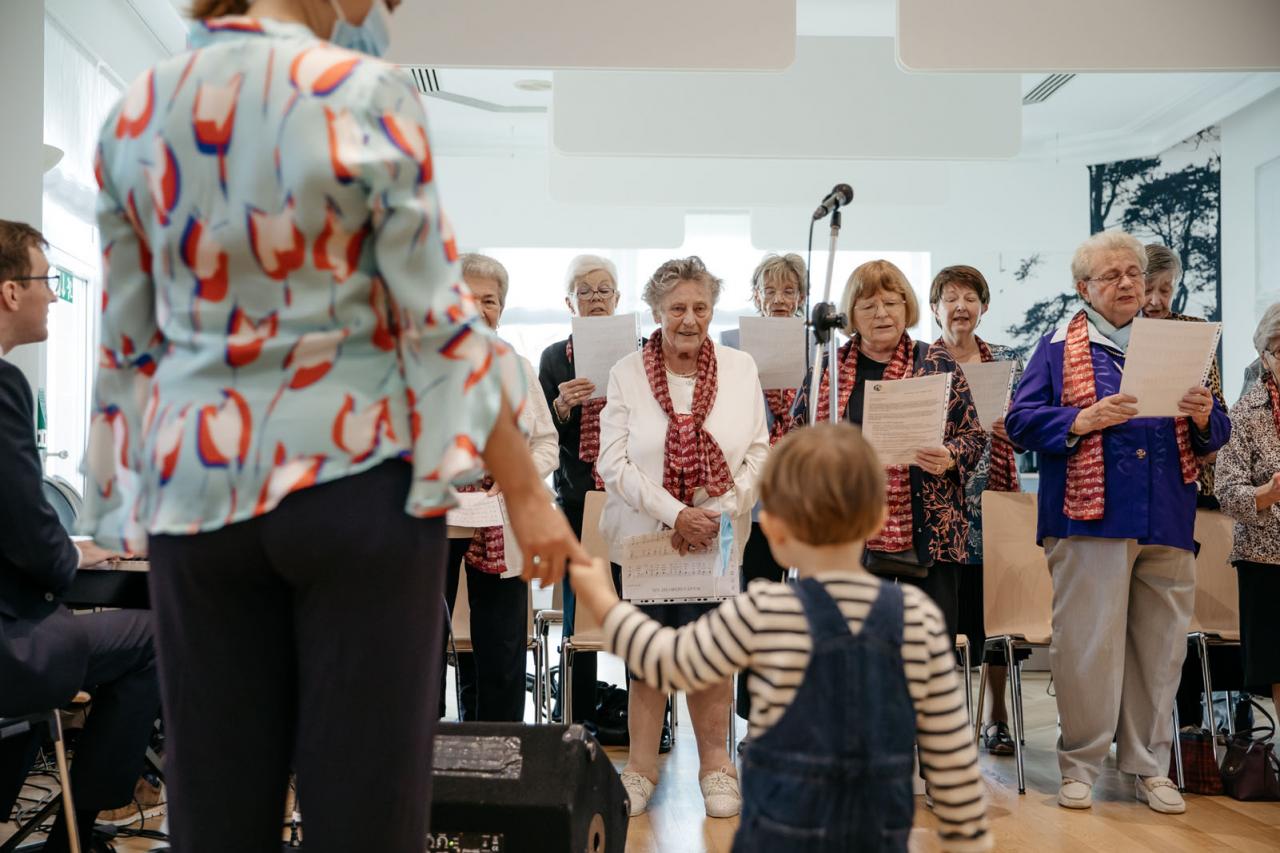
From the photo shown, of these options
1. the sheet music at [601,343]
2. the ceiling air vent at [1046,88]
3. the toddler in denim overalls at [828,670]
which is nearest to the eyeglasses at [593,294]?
the sheet music at [601,343]

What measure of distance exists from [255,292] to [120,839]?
2.76 metres

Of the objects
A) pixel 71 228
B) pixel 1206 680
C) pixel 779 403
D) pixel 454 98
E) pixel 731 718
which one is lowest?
pixel 731 718

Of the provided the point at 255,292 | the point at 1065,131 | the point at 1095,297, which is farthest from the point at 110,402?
the point at 1065,131

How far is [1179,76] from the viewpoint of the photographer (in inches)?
319

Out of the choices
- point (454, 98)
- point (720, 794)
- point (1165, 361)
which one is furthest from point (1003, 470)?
point (454, 98)

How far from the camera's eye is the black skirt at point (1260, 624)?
3.96 metres

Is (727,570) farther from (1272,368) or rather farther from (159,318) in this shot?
(159,318)

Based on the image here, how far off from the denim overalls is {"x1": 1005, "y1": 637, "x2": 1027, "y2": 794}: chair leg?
99.6 inches

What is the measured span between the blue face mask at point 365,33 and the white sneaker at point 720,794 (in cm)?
266

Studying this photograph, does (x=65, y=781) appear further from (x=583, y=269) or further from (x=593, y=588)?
(x=583, y=269)

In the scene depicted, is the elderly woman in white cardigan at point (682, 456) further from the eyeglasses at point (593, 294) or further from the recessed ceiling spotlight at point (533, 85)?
the recessed ceiling spotlight at point (533, 85)

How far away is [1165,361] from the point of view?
3574mm

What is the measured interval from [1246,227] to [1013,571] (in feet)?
16.2

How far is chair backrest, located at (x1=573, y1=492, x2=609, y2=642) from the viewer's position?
4176mm
